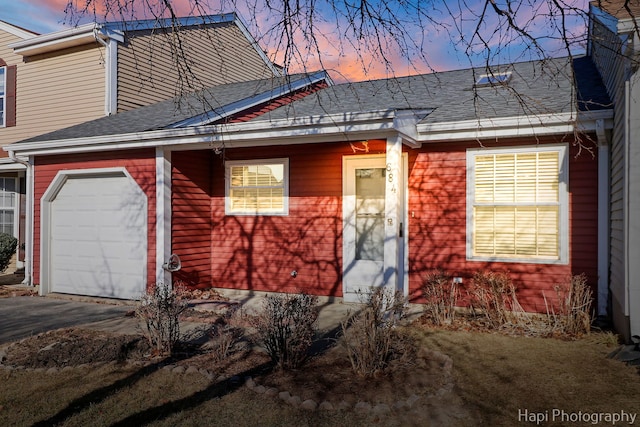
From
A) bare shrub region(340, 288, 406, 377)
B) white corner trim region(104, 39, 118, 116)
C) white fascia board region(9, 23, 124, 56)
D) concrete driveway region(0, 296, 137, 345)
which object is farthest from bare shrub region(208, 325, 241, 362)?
white fascia board region(9, 23, 124, 56)

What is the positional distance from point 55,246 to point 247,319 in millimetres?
5492

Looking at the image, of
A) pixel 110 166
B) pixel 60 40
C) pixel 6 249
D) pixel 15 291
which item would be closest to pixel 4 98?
pixel 60 40

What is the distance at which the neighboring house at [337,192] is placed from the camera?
7422mm

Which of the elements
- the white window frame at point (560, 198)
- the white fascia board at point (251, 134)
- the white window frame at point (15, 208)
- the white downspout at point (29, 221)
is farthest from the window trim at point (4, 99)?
the white window frame at point (560, 198)

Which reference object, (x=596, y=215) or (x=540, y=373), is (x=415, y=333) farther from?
(x=596, y=215)

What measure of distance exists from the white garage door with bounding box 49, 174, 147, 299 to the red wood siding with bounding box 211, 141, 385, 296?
152cm

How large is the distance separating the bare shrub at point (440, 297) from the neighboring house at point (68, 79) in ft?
21.2

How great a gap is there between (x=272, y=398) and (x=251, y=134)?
15.6ft

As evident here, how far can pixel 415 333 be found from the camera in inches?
259

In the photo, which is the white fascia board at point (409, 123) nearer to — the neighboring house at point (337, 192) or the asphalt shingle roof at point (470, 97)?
the neighboring house at point (337, 192)

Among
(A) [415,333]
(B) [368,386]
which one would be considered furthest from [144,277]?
(B) [368,386]

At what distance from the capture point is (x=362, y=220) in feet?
29.8

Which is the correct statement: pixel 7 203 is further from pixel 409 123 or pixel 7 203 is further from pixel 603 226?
pixel 603 226

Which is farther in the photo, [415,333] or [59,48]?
[59,48]
